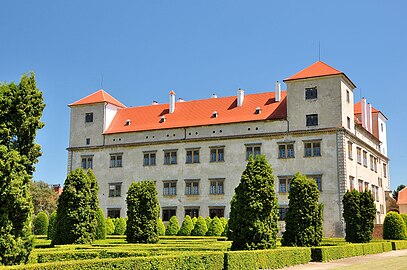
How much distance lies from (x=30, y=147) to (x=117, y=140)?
38322 mm

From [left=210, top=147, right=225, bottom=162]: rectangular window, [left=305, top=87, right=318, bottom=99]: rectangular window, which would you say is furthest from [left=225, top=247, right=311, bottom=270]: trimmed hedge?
[left=210, top=147, right=225, bottom=162]: rectangular window

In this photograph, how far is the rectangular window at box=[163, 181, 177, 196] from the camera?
162 feet

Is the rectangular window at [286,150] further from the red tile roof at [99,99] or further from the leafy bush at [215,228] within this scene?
the red tile roof at [99,99]

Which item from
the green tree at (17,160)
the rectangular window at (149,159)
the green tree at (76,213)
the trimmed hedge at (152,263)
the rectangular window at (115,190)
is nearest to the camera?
the trimmed hedge at (152,263)

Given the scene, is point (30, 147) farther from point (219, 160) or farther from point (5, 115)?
point (219, 160)

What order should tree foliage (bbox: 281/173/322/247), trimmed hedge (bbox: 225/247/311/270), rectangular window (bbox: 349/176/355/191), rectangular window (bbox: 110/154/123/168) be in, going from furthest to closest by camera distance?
1. rectangular window (bbox: 110/154/123/168)
2. rectangular window (bbox: 349/176/355/191)
3. tree foliage (bbox: 281/173/322/247)
4. trimmed hedge (bbox: 225/247/311/270)

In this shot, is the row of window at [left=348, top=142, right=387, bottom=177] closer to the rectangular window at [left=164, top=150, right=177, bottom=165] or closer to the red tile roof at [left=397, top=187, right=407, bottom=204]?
the rectangular window at [left=164, top=150, right=177, bottom=165]

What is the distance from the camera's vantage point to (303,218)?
2533 centimetres

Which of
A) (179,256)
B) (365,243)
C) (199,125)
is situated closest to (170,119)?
(199,125)

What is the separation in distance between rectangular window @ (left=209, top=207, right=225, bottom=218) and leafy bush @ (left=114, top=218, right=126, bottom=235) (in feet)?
25.9

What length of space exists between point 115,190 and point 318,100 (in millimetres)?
21629

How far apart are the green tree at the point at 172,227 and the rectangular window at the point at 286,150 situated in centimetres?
1089

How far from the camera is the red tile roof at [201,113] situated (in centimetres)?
4756

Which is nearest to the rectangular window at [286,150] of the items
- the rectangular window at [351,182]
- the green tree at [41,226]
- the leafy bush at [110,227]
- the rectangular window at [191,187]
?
the rectangular window at [351,182]
